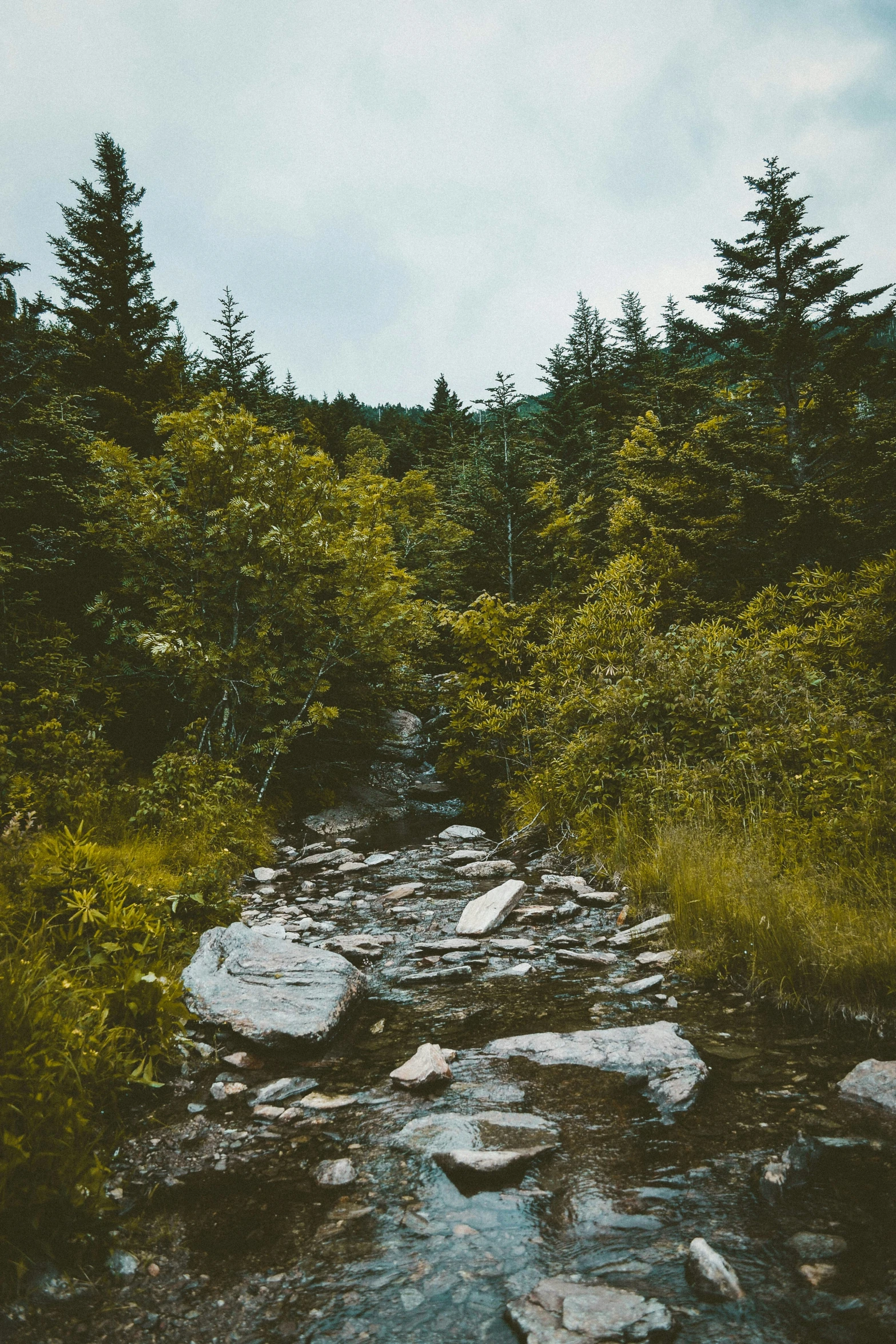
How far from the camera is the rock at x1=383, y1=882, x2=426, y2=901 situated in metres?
7.62

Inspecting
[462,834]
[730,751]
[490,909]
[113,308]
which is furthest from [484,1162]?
[113,308]

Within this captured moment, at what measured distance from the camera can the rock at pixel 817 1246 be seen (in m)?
2.08

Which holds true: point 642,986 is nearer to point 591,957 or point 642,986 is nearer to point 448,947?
point 591,957

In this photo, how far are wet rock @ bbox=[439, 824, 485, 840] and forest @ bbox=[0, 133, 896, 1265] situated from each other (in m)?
1.26

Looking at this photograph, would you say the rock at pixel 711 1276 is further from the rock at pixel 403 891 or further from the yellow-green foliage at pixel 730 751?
the rock at pixel 403 891

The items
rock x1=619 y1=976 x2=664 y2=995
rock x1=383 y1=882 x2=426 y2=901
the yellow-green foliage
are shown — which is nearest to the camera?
the yellow-green foliage

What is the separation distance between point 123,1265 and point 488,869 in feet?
22.1

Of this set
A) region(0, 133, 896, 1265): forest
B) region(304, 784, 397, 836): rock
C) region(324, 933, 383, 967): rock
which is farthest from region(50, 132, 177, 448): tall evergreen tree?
region(324, 933, 383, 967): rock

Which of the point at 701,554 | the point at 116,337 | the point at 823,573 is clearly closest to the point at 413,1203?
the point at 823,573

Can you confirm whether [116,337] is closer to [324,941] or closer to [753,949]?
[324,941]

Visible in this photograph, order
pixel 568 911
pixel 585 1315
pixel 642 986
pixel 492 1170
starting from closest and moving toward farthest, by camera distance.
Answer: pixel 585 1315
pixel 492 1170
pixel 642 986
pixel 568 911

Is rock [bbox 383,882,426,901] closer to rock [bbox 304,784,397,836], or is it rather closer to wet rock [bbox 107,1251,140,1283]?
rock [bbox 304,784,397,836]

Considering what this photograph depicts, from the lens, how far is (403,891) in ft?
25.5

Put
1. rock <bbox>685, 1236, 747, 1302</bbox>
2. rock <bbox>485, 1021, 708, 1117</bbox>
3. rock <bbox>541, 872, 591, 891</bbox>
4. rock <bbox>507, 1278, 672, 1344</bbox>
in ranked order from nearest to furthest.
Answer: rock <bbox>507, 1278, 672, 1344</bbox>, rock <bbox>685, 1236, 747, 1302</bbox>, rock <bbox>485, 1021, 708, 1117</bbox>, rock <bbox>541, 872, 591, 891</bbox>
